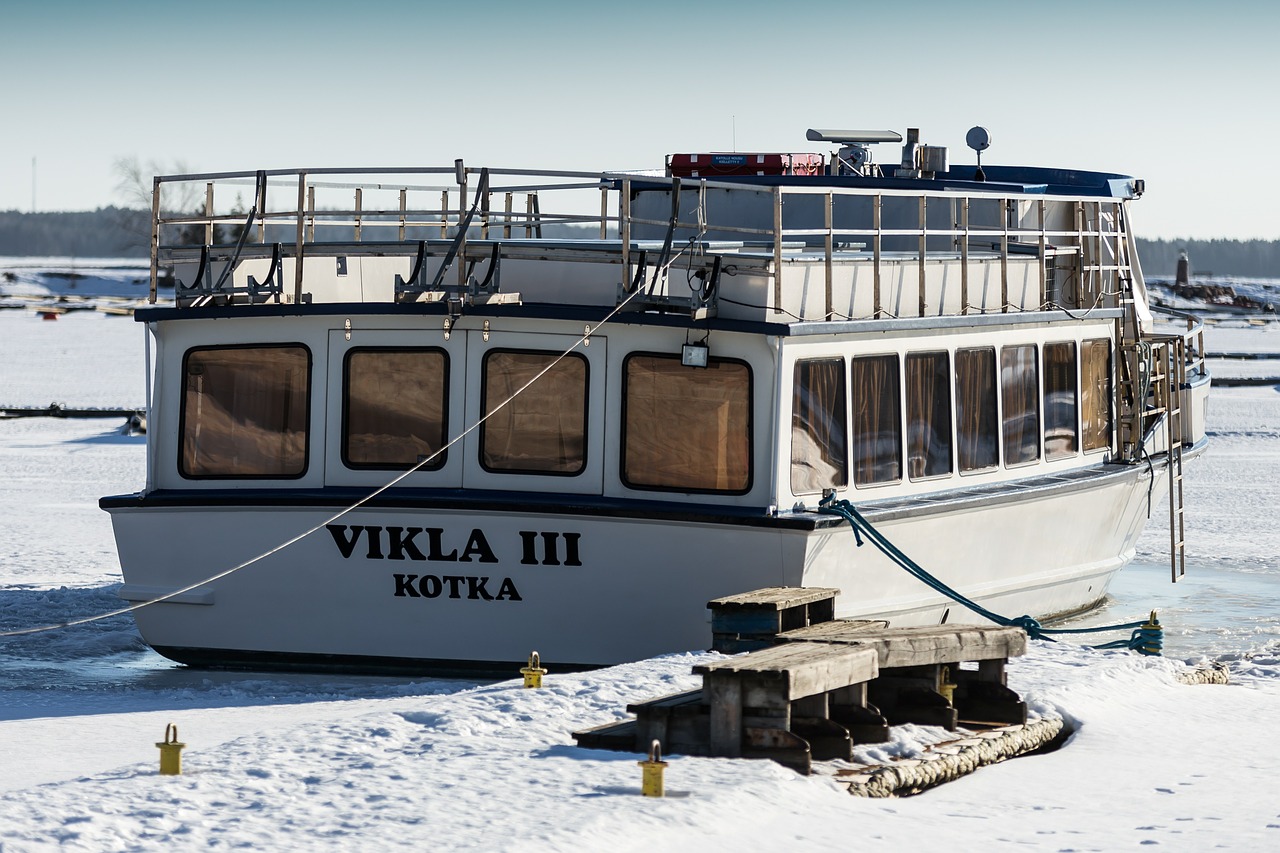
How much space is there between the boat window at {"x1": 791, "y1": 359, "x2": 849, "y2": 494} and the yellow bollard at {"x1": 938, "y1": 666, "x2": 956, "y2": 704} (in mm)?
2018

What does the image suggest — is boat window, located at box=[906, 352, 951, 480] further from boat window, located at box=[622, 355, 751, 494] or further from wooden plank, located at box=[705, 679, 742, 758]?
wooden plank, located at box=[705, 679, 742, 758]

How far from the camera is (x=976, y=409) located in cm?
1408

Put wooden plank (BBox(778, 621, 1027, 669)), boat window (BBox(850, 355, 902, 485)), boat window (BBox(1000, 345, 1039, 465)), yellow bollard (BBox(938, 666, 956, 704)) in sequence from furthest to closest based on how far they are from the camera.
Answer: boat window (BBox(1000, 345, 1039, 465)), boat window (BBox(850, 355, 902, 485)), yellow bollard (BBox(938, 666, 956, 704)), wooden plank (BBox(778, 621, 1027, 669))

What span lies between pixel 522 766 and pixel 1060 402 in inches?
316

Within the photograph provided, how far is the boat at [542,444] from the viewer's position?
12039 millimetres

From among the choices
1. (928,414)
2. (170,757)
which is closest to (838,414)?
(928,414)

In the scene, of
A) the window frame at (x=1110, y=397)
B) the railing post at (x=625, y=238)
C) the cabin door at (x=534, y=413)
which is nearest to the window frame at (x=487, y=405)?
the cabin door at (x=534, y=413)

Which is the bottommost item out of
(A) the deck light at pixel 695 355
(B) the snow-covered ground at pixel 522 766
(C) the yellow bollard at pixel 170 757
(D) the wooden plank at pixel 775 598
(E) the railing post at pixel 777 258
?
(B) the snow-covered ground at pixel 522 766

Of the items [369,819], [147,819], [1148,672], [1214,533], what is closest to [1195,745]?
[1148,672]

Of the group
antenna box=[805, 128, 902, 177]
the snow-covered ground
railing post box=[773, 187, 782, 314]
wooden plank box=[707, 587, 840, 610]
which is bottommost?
the snow-covered ground

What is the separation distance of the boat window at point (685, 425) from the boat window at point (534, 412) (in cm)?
35

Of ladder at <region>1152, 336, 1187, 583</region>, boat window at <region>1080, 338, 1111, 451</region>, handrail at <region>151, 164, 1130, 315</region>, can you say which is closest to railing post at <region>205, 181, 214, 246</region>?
handrail at <region>151, 164, 1130, 315</region>

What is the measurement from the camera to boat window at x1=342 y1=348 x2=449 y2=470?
12.6 meters

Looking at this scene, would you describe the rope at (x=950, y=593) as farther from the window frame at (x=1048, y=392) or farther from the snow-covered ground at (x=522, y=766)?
the window frame at (x=1048, y=392)
